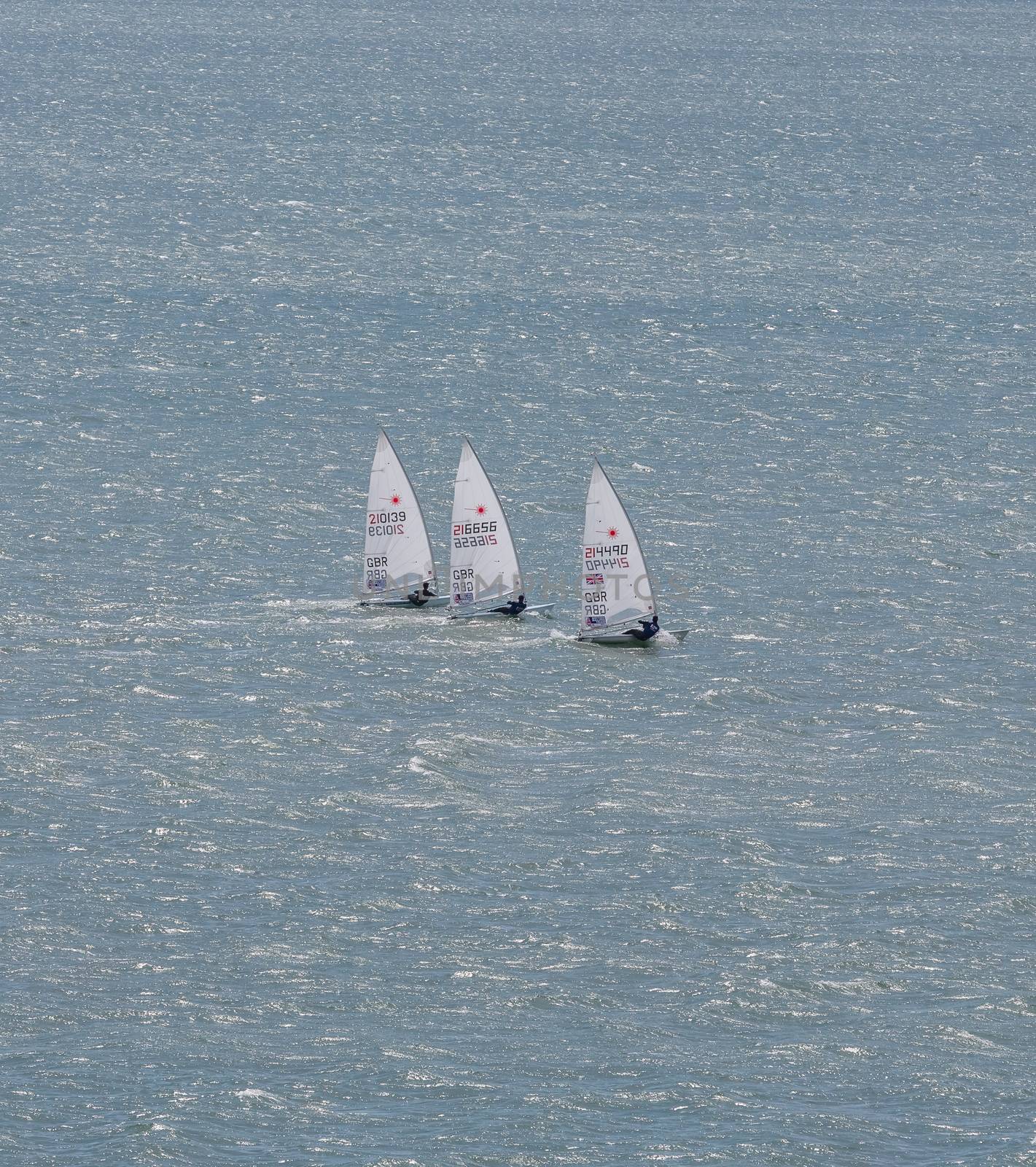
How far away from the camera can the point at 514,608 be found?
3184 inches

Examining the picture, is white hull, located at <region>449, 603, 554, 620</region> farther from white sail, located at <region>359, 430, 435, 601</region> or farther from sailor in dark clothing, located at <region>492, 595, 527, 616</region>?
white sail, located at <region>359, 430, 435, 601</region>

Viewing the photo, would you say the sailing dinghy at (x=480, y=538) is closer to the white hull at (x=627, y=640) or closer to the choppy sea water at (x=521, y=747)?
the choppy sea water at (x=521, y=747)

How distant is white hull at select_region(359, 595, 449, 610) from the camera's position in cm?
8200

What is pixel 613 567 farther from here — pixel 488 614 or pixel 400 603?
pixel 400 603

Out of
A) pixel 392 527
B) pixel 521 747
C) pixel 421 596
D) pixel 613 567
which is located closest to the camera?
pixel 521 747

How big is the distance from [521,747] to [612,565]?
1146 centimetres

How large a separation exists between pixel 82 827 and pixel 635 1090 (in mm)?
19777

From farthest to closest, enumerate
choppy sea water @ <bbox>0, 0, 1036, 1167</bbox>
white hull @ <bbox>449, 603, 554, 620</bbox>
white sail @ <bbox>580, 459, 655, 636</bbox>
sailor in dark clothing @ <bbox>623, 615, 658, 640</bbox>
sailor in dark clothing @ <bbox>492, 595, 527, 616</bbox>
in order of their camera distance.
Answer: white hull @ <bbox>449, 603, 554, 620</bbox> → sailor in dark clothing @ <bbox>492, 595, 527, 616</bbox> → sailor in dark clothing @ <bbox>623, 615, 658, 640</bbox> → white sail @ <bbox>580, 459, 655, 636</bbox> → choppy sea water @ <bbox>0, 0, 1036, 1167</bbox>

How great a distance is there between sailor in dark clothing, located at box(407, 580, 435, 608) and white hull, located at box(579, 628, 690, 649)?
6726 millimetres

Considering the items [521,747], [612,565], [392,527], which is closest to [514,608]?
[612,565]

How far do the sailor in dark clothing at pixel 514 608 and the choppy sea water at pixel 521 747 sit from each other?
2.11ft

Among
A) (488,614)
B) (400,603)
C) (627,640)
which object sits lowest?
(627,640)

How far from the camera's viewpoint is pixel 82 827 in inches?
2418

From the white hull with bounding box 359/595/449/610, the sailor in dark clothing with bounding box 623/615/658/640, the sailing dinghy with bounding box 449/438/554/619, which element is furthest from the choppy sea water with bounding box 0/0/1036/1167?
the sailing dinghy with bounding box 449/438/554/619
